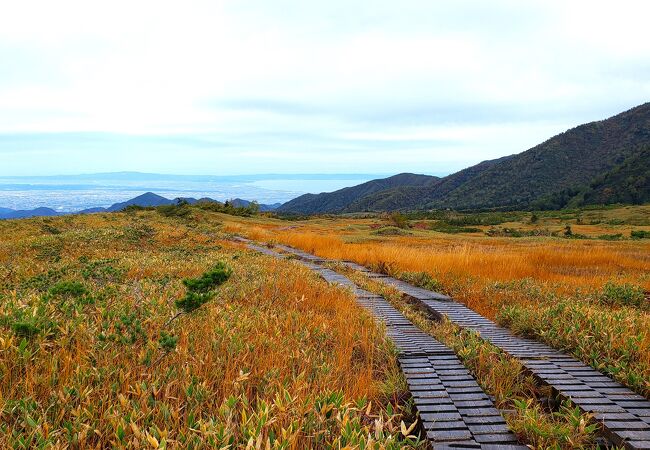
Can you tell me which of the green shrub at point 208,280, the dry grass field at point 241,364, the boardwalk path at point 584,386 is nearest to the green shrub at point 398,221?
the dry grass field at point 241,364

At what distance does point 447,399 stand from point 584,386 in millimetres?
1595

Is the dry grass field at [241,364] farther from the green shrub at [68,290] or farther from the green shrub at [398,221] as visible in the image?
the green shrub at [398,221]

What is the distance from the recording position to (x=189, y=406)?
332cm

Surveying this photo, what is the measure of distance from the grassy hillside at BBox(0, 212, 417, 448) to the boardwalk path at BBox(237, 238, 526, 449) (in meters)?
0.23

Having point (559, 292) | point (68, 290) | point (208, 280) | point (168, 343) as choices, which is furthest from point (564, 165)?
A: point (168, 343)

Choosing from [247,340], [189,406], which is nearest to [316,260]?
[247,340]

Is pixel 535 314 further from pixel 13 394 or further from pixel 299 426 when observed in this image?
pixel 13 394

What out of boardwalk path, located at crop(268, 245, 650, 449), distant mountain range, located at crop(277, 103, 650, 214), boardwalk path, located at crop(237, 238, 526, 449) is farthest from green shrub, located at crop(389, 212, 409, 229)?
distant mountain range, located at crop(277, 103, 650, 214)

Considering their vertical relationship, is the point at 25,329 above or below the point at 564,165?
below

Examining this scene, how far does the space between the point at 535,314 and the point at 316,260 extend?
974 cm

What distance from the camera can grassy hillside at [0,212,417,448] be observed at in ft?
9.21

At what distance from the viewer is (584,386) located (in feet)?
14.4

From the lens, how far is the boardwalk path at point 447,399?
3.33 meters

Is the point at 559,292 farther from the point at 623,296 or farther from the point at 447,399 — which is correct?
the point at 447,399
